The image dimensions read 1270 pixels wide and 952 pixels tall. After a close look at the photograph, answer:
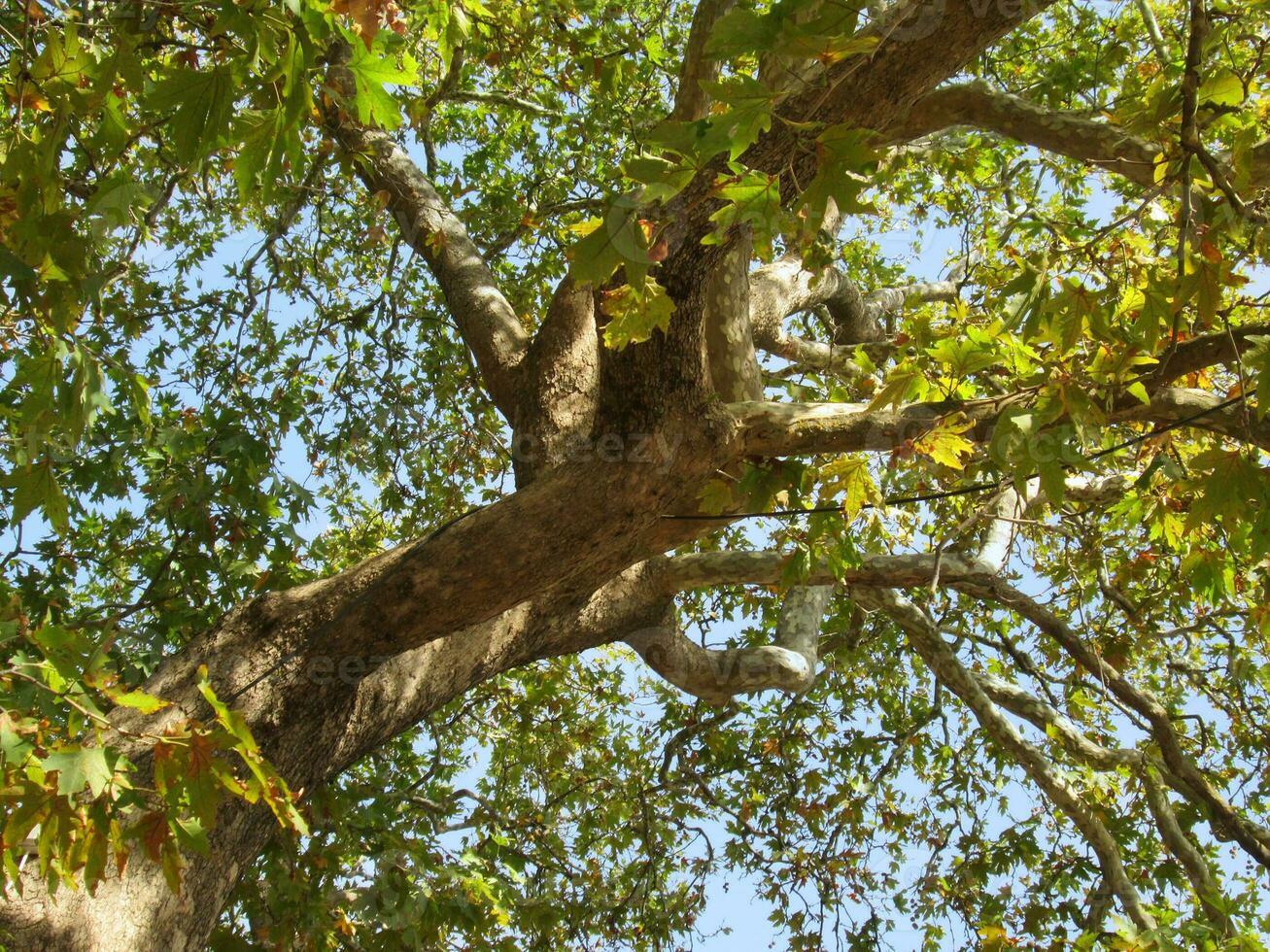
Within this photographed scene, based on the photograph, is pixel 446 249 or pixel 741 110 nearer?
pixel 741 110

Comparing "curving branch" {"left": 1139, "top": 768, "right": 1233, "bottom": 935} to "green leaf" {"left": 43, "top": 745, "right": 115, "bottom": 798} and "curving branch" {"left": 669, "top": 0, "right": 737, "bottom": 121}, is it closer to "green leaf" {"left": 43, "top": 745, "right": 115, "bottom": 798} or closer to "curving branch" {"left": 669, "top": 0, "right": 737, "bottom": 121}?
"curving branch" {"left": 669, "top": 0, "right": 737, "bottom": 121}

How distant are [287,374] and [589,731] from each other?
3.04 m

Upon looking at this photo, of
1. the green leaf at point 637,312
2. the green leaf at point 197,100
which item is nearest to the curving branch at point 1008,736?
the green leaf at point 637,312

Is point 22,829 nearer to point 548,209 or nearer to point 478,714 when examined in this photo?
point 548,209

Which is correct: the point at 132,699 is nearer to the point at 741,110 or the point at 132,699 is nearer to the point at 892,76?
the point at 741,110

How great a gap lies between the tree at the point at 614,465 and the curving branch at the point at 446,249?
0.03 meters

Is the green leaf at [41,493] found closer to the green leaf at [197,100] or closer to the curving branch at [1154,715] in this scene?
the green leaf at [197,100]

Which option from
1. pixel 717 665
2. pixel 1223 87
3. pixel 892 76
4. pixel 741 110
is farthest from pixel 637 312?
pixel 717 665

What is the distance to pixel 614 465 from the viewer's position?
10.4 feet

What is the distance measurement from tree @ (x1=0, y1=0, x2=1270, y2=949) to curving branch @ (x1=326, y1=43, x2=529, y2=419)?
3cm

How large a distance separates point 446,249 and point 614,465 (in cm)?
184

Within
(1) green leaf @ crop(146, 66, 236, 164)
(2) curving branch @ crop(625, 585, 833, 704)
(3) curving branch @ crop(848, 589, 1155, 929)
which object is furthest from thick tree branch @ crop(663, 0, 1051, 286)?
(3) curving branch @ crop(848, 589, 1155, 929)

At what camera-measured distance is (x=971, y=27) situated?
8.70 feet

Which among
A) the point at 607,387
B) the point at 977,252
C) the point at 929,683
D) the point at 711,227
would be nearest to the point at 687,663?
the point at 607,387
